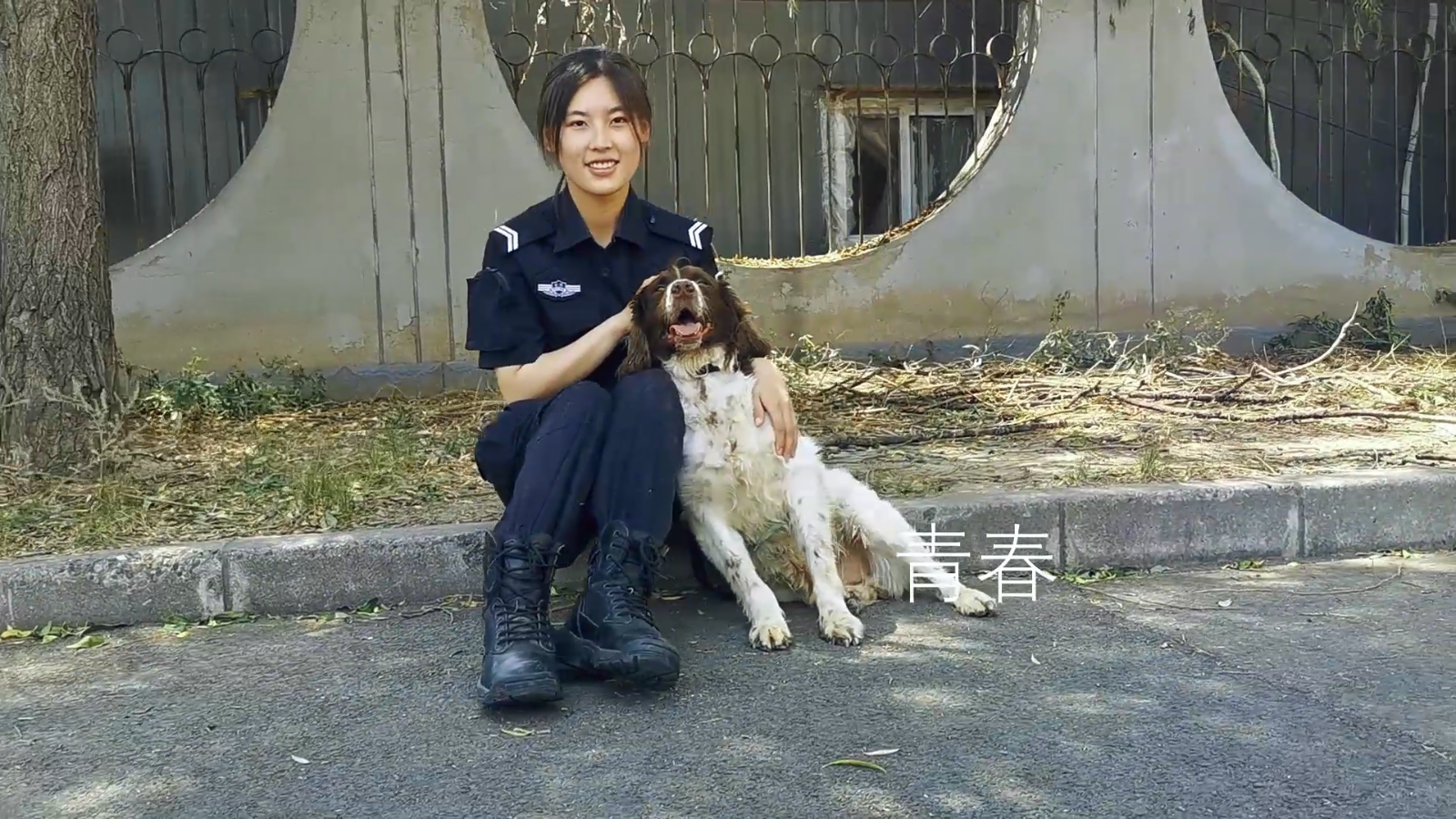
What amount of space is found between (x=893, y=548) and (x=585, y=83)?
4.84 feet

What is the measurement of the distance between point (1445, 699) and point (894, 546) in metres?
1.34

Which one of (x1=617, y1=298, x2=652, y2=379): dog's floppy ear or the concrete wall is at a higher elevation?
the concrete wall

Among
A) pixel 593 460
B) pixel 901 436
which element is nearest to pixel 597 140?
pixel 593 460

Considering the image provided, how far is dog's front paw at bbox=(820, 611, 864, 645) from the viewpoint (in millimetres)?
3164

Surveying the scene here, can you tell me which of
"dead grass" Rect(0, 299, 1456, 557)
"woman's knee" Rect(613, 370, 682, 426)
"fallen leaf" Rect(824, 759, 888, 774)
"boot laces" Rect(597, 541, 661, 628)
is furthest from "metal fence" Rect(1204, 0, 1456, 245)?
"fallen leaf" Rect(824, 759, 888, 774)

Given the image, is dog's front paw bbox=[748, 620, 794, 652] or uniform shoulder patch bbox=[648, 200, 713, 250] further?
uniform shoulder patch bbox=[648, 200, 713, 250]

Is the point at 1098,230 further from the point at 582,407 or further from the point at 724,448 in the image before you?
the point at 582,407

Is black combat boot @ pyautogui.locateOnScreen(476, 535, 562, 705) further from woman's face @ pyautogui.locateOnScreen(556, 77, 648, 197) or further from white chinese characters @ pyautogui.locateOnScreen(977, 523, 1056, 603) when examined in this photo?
white chinese characters @ pyautogui.locateOnScreen(977, 523, 1056, 603)

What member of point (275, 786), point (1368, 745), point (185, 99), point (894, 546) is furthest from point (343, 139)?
point (1368, 745)

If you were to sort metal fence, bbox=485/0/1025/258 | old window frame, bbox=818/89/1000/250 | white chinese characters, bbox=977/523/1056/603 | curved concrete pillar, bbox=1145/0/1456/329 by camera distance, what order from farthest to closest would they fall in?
old window frame, bbox=818/89/1000/250 < metal fence, bbox=485/0/1025/258 < curved concrete pillar, bbox=1145/0/1456/329 < white chinese characters, bbox=977/523/1056/603

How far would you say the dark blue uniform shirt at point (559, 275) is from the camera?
3.28 m

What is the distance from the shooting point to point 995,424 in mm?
5207

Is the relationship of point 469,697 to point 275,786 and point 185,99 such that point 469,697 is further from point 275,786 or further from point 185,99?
point 185,99

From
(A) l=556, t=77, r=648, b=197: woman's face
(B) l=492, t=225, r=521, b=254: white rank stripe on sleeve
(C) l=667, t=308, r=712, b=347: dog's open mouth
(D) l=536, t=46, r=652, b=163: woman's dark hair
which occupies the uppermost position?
(D) l=536, t=46, r=652, b=163: woman's dark hair
